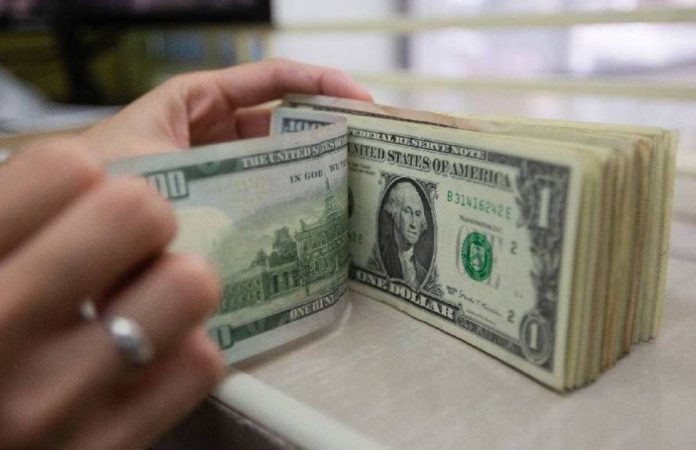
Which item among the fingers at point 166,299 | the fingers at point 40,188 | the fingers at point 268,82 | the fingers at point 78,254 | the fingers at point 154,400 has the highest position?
the fingers at point 268,82

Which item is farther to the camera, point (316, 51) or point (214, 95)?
point (316, 51)

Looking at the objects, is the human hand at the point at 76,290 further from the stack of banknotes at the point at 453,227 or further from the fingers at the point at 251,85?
the fingers at the point at 251,85

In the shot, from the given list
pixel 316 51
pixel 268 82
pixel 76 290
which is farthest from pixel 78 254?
pixel 316 51

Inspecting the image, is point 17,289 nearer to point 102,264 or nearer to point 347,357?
point 102,264

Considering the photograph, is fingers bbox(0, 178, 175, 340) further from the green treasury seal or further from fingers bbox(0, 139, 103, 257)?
the green treasury seal

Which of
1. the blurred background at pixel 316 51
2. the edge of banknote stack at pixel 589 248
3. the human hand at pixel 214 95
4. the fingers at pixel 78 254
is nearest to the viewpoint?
the fingers at pixel 78 254

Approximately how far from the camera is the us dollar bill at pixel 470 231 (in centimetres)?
40

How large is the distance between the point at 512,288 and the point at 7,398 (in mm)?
315

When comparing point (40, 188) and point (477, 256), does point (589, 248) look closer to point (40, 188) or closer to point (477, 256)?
point (477, 256)

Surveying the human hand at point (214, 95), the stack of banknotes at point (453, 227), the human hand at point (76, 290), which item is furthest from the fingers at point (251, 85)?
the human hand at point (76, 290)

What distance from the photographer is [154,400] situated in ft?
1.11

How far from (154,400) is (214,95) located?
390 millimetres

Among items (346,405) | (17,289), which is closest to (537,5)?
(346,405)

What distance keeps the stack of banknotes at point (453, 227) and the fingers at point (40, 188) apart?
3.8 inches
